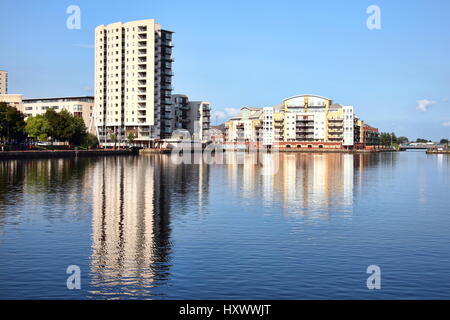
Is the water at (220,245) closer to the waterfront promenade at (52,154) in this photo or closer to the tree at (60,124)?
the waterfront promenade at (52,154)

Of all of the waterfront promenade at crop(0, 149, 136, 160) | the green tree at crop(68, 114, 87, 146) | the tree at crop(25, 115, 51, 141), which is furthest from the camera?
the green tree at crop(68, 114, 87, 146)

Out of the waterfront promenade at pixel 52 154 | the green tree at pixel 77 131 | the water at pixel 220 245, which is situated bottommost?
the water at pixel 220 245

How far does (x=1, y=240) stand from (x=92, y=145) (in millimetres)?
166828

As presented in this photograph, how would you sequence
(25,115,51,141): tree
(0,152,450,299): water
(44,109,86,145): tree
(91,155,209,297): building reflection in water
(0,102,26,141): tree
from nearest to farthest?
(0,152,450,299): water, (91,155,209,297): building reflection in water, (0,102,26,141): tree, (25,115,51,141): tree, (44,109,86,145): tree

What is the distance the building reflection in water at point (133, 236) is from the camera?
21594 millimetres

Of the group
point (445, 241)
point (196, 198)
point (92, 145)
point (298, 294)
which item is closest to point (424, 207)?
point (445, 241)

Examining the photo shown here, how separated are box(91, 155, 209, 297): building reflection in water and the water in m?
0.08

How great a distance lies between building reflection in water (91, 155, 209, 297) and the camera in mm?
21594

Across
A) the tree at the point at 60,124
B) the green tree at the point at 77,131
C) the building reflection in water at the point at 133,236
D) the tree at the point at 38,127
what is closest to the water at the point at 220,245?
the building reflection in water at the point at 133,236

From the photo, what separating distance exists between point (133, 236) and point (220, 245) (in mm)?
5686

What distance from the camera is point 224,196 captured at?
5547 cm

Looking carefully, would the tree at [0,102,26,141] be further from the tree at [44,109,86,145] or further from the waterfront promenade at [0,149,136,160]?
the waterfront promenade at [0,149,136,160]

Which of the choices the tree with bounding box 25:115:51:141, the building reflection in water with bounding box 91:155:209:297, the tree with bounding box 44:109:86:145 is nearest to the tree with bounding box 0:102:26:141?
the tree with bounding box 25:115:51:141

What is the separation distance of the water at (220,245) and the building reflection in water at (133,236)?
0.08 metres
